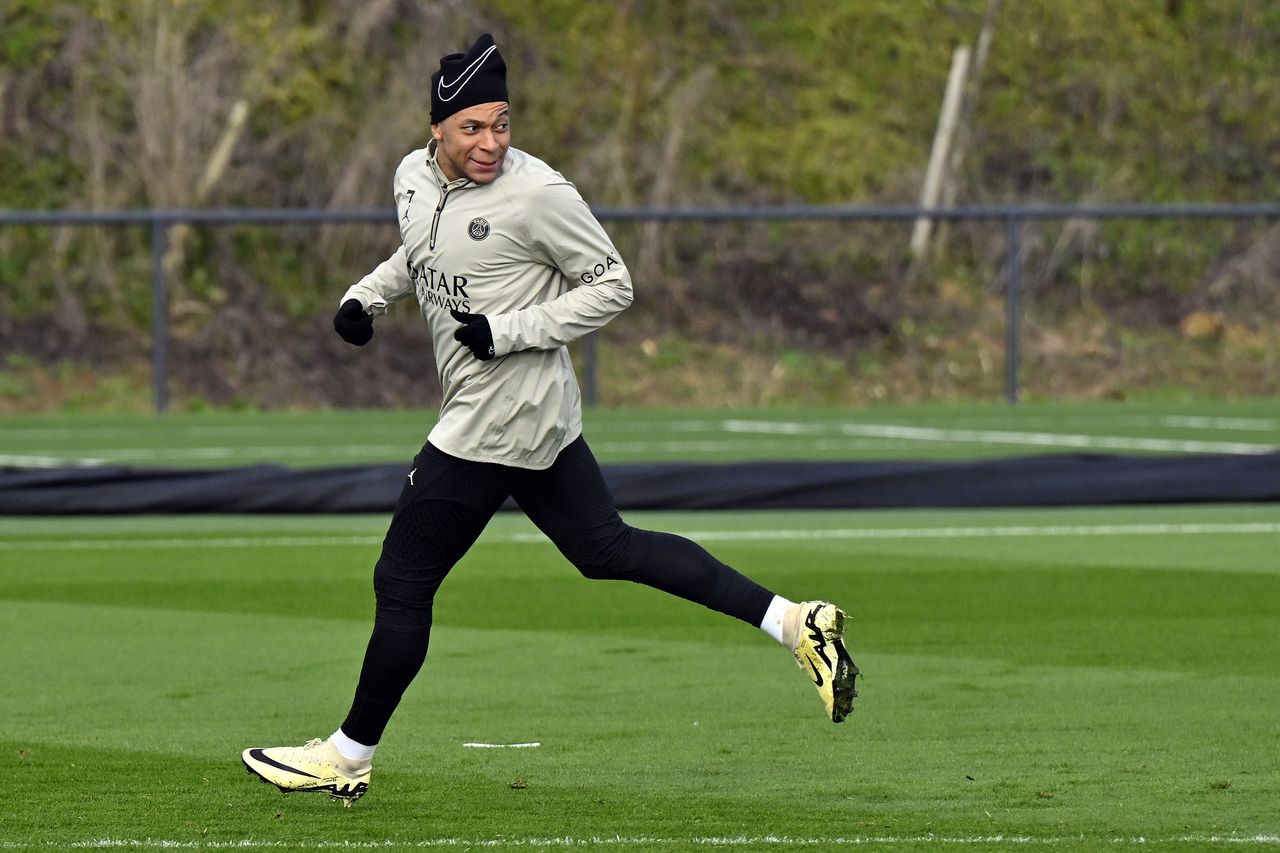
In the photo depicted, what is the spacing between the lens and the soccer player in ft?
19.4

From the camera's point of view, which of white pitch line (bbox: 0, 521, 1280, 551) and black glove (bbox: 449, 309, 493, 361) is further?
white pitch line (bbox: 0, 521, 1280, 551)

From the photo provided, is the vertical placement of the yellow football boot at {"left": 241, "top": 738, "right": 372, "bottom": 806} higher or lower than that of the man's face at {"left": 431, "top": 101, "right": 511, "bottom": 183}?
lower

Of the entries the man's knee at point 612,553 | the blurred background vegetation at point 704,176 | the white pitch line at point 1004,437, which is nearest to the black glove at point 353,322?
the man's knee at point 612,553

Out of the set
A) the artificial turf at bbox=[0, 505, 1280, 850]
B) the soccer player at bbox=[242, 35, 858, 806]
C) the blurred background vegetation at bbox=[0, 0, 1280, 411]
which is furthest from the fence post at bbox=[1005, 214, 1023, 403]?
the soccer player at bbox=[242, 35, 858, 806]

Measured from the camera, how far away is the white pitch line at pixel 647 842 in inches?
214

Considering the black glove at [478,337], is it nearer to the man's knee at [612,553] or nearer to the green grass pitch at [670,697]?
the man's knee at [612,553]

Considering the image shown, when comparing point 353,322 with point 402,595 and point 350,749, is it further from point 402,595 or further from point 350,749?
point 350,749

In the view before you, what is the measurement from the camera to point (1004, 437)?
62.9 ft

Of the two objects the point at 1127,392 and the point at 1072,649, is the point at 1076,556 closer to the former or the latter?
the point at 1072,649

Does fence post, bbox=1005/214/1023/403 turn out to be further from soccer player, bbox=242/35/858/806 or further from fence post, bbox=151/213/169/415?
soccer player, bbox=242/35/858/806

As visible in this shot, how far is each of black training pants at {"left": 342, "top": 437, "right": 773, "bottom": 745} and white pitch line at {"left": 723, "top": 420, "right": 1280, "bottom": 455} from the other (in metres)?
11.4

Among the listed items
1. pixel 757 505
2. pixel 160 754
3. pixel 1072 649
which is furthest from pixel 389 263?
pixel 757 505

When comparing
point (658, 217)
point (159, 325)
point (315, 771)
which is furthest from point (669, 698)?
point (159, 325)

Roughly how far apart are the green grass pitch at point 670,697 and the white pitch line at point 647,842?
0.04ft
